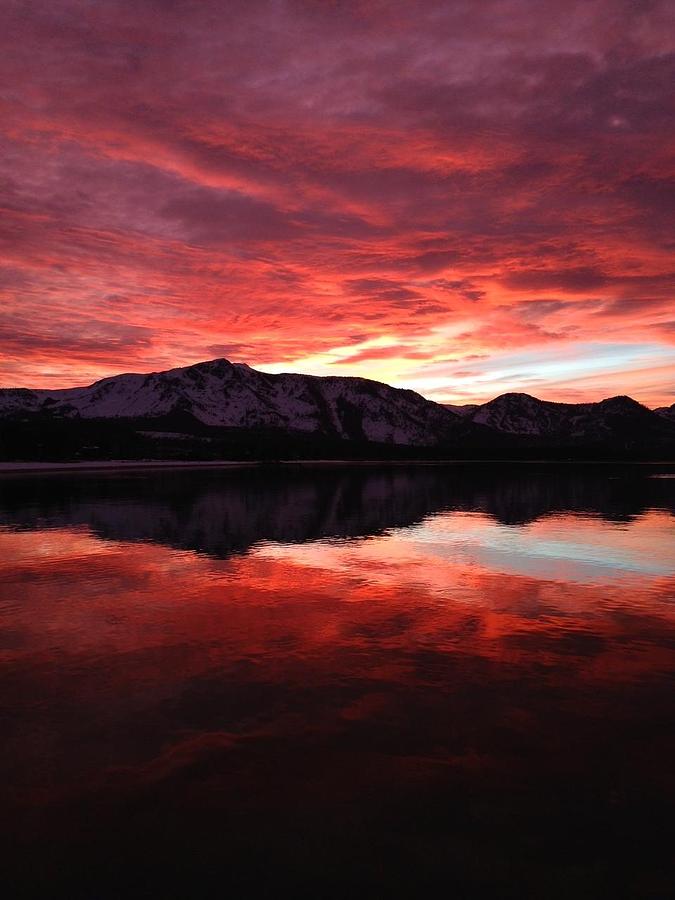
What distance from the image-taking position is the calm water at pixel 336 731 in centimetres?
680

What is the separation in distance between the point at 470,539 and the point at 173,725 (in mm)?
22432

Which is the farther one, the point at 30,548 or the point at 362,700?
the point at 30,548

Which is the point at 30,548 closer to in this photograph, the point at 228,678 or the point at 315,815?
the point at 228,678

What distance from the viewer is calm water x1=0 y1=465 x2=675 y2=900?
6.80m

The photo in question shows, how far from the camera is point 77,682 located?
38.3 feet

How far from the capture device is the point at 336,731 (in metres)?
9.72

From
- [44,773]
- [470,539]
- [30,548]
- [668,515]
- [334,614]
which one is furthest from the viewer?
[668,515]

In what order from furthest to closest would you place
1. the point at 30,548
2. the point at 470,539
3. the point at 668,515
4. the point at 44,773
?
the point at 668,515, the point at 470,539, the point at 30,548, the point at 44,773

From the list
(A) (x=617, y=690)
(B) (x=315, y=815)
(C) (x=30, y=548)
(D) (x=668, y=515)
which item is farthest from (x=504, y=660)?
(D) (x=668, y=515)

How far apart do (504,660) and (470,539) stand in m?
17.7

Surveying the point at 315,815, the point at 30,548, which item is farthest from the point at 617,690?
the point at 30,548

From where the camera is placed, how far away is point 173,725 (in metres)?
9.86

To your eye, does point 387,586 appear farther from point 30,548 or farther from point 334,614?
point 30,548

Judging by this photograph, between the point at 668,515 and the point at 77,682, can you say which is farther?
the point at 668,515
